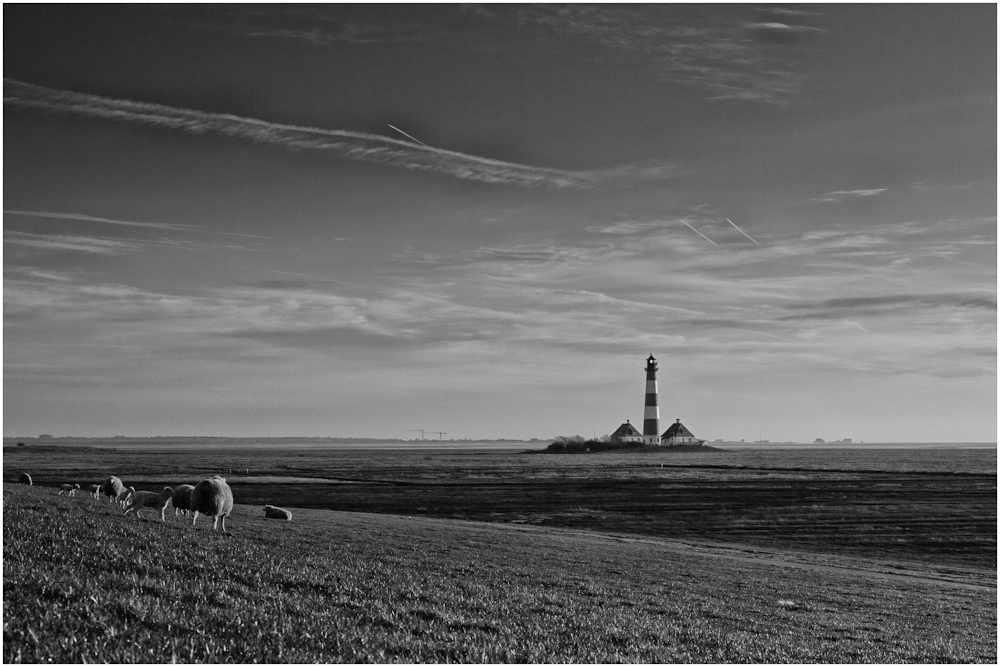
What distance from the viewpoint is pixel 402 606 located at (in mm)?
13898

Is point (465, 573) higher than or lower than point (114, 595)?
lower

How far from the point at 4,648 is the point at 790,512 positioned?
5873 cm

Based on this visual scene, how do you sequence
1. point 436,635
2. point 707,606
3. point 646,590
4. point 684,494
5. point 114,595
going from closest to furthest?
point 114,595 → point 436,635 → point 707,606 → point 646,590 → point 684,494

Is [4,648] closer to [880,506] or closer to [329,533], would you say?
[329,533]

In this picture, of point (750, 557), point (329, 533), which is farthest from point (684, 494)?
point (329, 533)

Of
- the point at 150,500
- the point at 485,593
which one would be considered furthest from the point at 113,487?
the point at 485,593

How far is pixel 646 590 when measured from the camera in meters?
22.4

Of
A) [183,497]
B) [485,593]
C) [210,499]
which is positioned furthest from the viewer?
[183,497]

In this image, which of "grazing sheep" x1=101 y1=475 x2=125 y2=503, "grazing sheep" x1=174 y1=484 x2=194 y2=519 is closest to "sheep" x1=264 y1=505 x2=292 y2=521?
"grazing sheep" x1=101 y1=475 x2=125 y2=503

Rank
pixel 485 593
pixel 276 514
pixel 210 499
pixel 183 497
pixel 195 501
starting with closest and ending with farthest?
pixel 485 593
pixel 210 499
pixel 195 501
pixel 183 497
pixel 276 514

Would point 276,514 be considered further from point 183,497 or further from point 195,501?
point 195,501

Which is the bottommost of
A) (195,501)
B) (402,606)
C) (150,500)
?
(150,500)

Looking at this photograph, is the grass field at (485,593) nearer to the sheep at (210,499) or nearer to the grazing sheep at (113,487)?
the sheep at (210,499)

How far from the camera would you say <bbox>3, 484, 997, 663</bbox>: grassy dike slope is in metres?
10.1
